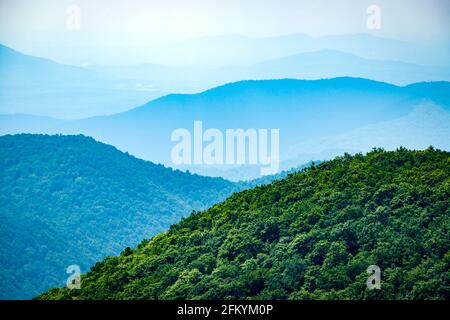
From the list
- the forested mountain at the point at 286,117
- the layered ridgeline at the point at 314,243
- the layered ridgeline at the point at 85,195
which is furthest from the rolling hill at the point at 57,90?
the layered ridgeline at the point at 314,243

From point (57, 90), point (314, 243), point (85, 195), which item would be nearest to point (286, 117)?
point (57, 90)

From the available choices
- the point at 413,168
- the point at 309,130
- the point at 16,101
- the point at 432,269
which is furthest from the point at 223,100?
the point at 432,269

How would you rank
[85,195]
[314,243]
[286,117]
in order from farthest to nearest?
[286,117] < [85,195] < [314,243]

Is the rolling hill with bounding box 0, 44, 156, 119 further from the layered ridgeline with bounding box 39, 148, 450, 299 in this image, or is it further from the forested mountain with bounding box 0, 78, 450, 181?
the layered ridgeline with bounding box 39, 148, 450, 299

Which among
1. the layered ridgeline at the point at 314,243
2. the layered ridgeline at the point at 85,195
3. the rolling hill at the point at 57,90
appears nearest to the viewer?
the layered ridgeline at the point at 314,243

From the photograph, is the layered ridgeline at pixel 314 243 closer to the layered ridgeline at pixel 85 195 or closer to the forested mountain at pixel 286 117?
the layered ridgeline at pixel 85 195

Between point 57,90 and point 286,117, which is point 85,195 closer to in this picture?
point 57,90
